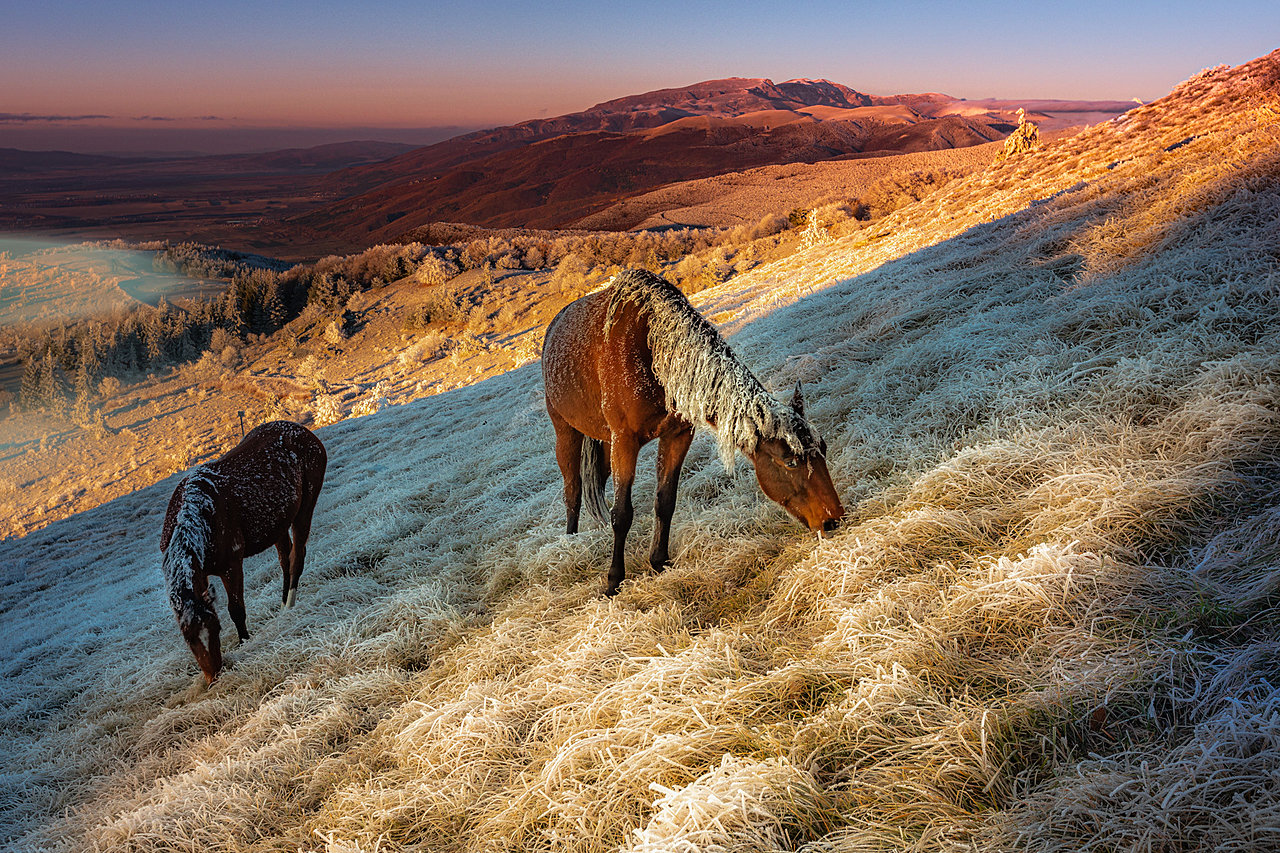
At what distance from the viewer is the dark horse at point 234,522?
15.9ft

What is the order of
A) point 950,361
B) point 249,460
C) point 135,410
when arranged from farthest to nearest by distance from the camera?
1. point 135,410
2. point 249,460
3. point 950,361

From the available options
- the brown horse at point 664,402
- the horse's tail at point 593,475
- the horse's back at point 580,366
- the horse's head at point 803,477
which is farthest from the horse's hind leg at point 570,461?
the horse's head at point 803,477

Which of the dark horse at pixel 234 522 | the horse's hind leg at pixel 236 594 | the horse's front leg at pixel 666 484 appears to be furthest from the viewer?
the horse's hind leg at pixel 236 594

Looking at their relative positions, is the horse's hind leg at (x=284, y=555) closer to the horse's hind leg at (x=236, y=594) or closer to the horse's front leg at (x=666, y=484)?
the horse's hind leg at (x=236, y=594)

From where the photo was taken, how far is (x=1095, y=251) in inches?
249

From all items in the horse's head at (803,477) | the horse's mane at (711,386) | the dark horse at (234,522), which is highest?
the horse's mane at (711,386)

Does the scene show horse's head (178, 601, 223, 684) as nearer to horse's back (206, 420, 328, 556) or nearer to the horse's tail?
horse's back (206, 420, 328, 556)

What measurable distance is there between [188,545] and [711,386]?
458cm

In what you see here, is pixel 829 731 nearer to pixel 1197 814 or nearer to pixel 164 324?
pixel 1197 814

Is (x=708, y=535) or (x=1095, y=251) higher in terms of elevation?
(x=1095, y=251)

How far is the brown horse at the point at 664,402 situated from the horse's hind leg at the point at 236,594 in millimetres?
3339

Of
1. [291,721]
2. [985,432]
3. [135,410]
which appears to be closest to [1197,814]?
[985,432]

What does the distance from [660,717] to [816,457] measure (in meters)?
1.88

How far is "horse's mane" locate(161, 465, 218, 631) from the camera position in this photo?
190 inches
